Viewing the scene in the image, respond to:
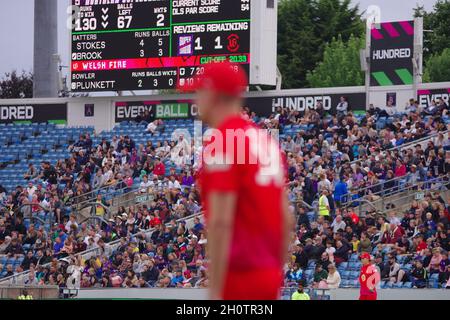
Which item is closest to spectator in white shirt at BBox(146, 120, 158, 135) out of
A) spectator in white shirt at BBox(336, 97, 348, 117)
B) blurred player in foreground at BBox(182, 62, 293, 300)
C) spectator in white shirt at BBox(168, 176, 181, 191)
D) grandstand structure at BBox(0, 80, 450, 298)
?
grandstand structure at BBox(0, 80, 450, 298)

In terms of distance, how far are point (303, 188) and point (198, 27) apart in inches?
322

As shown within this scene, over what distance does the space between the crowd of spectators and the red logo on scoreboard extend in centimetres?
182

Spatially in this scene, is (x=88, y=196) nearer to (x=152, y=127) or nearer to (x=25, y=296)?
(x=152, y=127)

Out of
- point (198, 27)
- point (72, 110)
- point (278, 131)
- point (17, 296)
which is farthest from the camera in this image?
point (72, 110)

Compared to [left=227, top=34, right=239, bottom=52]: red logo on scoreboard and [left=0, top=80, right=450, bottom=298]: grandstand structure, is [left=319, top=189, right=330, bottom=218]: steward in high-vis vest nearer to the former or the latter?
[left=0, top=80, right=450, bottom=298]: grandstand structure

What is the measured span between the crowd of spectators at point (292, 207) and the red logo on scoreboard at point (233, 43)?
1821 millimetres

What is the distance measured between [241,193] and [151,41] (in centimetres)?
2748

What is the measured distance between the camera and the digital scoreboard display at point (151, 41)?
30781 mm

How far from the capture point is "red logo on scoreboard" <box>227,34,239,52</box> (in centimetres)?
3067

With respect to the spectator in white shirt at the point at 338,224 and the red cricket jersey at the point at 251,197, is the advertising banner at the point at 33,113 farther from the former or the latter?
the red cricket jersey at the point at 251,197
